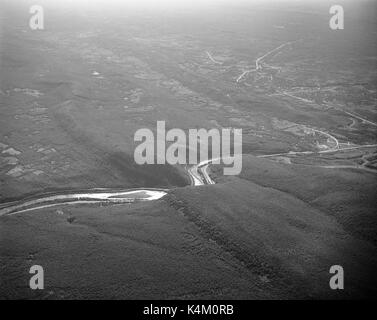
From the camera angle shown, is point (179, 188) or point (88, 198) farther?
point (179, 188)

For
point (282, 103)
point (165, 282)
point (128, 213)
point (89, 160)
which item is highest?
point (282, 103)

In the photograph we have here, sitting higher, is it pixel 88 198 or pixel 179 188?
pixel 179 188

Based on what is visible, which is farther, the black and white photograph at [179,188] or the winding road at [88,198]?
the winding road at [88,198]

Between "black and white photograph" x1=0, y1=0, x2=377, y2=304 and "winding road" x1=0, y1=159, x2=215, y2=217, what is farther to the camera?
"winding road" x1=0, y1=159, x2=215, y2=217

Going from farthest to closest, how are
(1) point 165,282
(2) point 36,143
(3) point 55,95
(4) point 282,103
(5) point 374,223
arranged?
(4) point 282,103 → (3) point 55,95 → (2) point 36,143 → (5) point 374,223 → (1) point 165,282

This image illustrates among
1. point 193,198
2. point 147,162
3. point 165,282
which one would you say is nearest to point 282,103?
point 147,162

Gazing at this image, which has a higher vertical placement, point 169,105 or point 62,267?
point 169,105

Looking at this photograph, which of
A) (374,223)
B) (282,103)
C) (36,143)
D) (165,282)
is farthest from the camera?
(282,103)

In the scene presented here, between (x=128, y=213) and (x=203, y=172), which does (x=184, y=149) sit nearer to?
(x=203, y=172)
